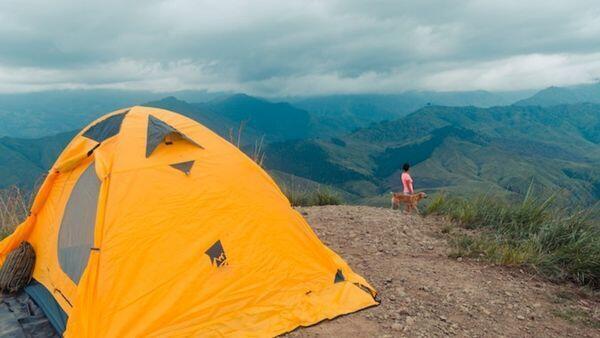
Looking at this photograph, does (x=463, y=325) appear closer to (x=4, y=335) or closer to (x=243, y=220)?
(x=243, y=220)

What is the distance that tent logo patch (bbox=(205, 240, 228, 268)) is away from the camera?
5.88m

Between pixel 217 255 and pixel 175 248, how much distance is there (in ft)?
1.93

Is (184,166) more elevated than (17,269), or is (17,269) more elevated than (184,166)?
(184,166)

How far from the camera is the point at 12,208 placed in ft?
35.0

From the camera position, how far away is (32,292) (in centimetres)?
694

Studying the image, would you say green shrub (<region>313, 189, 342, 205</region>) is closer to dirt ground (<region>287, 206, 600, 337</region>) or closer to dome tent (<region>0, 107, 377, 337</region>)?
dirt ground (<region>287, 206, 600, 337</region>)

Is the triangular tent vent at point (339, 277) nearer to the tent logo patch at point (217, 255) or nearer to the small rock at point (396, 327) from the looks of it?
the small rock at point (396, 327)

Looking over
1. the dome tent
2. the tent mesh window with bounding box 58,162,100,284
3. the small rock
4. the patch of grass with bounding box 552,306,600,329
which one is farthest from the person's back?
the tent mesh window with bounding box 58,162,100,284

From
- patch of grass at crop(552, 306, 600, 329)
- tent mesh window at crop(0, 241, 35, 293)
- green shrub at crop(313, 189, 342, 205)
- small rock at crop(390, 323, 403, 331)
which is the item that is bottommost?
patch of grass at crop(552, 306, 600, 329)

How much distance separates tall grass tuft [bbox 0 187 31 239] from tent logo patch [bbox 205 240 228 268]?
6648 millimetres

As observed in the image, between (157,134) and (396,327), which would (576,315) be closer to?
(396,327)

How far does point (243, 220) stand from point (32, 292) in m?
3.88

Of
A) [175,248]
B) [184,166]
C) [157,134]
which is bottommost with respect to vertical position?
[175,248]

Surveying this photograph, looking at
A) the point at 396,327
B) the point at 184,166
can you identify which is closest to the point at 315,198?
the point at 184,166
